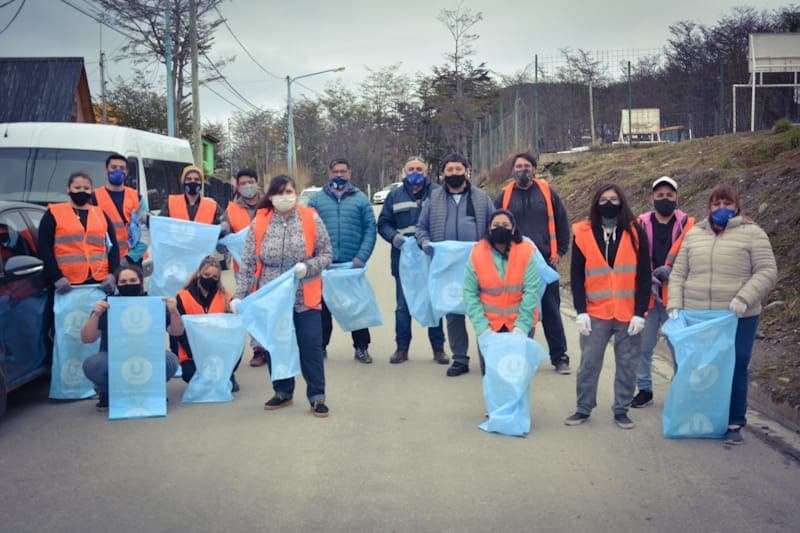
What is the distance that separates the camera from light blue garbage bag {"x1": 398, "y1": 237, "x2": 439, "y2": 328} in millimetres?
8672

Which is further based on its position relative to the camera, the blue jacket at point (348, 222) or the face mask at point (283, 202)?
the blue jacket at point (348, 222)

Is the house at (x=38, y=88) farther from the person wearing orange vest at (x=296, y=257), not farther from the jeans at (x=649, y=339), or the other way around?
the jeans at (x=649, y=339)

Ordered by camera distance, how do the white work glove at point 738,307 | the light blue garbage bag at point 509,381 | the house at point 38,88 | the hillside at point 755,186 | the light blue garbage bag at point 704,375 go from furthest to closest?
the house at point 38,88 < the hillside at point 755,186 < the light blue garbage bag at point 509,381 < the light blue garbage bag at point 704,375 < the white work glove at point 738,307

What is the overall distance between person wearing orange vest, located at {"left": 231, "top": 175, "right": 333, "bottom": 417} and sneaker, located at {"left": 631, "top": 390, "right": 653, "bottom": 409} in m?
2.48

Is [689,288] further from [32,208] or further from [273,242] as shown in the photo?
[32,208]

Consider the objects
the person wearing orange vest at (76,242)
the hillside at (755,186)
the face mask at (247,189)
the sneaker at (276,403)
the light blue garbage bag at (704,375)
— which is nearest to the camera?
the light blue garbage bag at (704,375)

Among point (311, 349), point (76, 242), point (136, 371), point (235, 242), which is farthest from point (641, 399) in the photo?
point (76, 242)

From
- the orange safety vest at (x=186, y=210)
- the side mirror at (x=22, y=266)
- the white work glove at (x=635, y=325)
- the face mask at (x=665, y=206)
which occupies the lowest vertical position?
the white work glove at (x=635, y=325)

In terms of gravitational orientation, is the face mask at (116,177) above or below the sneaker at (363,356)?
above

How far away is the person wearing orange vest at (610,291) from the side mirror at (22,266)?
419 cm

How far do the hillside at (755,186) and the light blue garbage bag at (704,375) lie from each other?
3.21 feet

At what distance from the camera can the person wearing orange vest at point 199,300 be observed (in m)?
7.43

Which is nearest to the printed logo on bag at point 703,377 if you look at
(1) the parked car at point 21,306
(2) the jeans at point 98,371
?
(2) the jeans at point 98,371

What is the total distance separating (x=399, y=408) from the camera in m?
6.93
